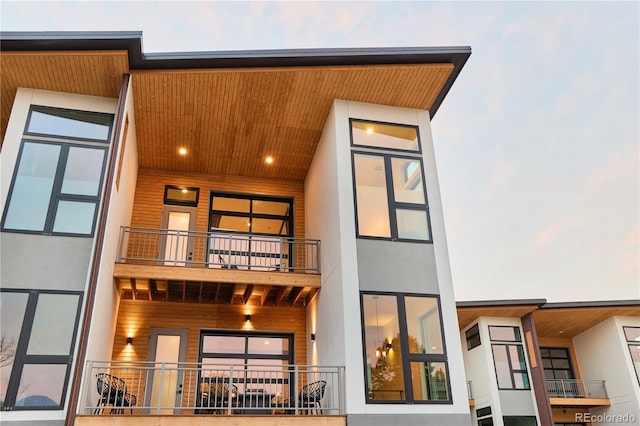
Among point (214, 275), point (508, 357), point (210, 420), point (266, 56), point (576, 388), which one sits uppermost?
point (266, 56)

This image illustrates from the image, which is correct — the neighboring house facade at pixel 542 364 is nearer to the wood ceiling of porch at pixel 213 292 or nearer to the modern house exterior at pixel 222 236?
the wood ceiling of porch at pixel 213 292

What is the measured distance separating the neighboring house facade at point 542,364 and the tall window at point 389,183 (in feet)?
18.7

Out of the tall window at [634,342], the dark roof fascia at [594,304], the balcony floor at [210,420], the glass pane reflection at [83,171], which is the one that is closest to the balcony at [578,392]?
the tall window at [634,342]

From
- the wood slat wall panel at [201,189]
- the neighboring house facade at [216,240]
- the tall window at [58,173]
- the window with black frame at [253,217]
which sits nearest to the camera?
the neighboring house facade at [216,240]

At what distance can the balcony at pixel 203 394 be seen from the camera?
23.1 feet

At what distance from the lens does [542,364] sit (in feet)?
47.8

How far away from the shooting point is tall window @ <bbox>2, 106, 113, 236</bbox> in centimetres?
785

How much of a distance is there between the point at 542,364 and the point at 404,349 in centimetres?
865

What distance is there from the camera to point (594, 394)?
51.2 feet

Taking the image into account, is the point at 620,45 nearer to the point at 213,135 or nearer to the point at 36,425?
the point at 213,135

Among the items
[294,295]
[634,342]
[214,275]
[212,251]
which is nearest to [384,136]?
[294,295]

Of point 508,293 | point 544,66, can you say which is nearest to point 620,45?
point 544,66

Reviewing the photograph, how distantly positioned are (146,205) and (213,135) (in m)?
2.42

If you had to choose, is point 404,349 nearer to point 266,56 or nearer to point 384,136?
point 384,136
